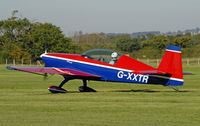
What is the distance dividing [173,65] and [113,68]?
1.98 metres

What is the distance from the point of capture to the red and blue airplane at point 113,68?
12711 millimetres

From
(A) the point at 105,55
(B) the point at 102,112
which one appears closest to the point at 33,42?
(A) the point at 105,55

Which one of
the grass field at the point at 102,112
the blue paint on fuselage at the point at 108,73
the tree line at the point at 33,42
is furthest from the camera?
the tree line at the point at 33,42

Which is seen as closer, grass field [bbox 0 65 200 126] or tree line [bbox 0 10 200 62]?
grass field [bbox 0 65 200 126]

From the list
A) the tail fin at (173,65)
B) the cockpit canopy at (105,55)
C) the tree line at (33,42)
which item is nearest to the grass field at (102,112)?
the tail fin at (173,65)

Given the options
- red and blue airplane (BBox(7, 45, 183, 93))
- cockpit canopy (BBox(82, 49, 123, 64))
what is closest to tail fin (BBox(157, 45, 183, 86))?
red and blue airplane (BBox(7, 45, 183, 93))

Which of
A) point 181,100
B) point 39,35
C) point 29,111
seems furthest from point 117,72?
point 39,35

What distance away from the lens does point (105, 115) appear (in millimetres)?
8492

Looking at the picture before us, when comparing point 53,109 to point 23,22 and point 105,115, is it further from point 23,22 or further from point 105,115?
point 23,22

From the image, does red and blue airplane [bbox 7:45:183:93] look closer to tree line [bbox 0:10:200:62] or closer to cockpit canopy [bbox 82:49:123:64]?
cockpit canopy [bbox 82:49:123:64]

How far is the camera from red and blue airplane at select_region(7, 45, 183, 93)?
12.7 m

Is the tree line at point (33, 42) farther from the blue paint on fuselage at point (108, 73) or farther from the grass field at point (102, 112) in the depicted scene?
the grass field at point (102, 112)

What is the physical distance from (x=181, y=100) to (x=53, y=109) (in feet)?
11.9

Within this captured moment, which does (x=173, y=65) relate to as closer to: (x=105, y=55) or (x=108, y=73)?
(x=108, y=73)
